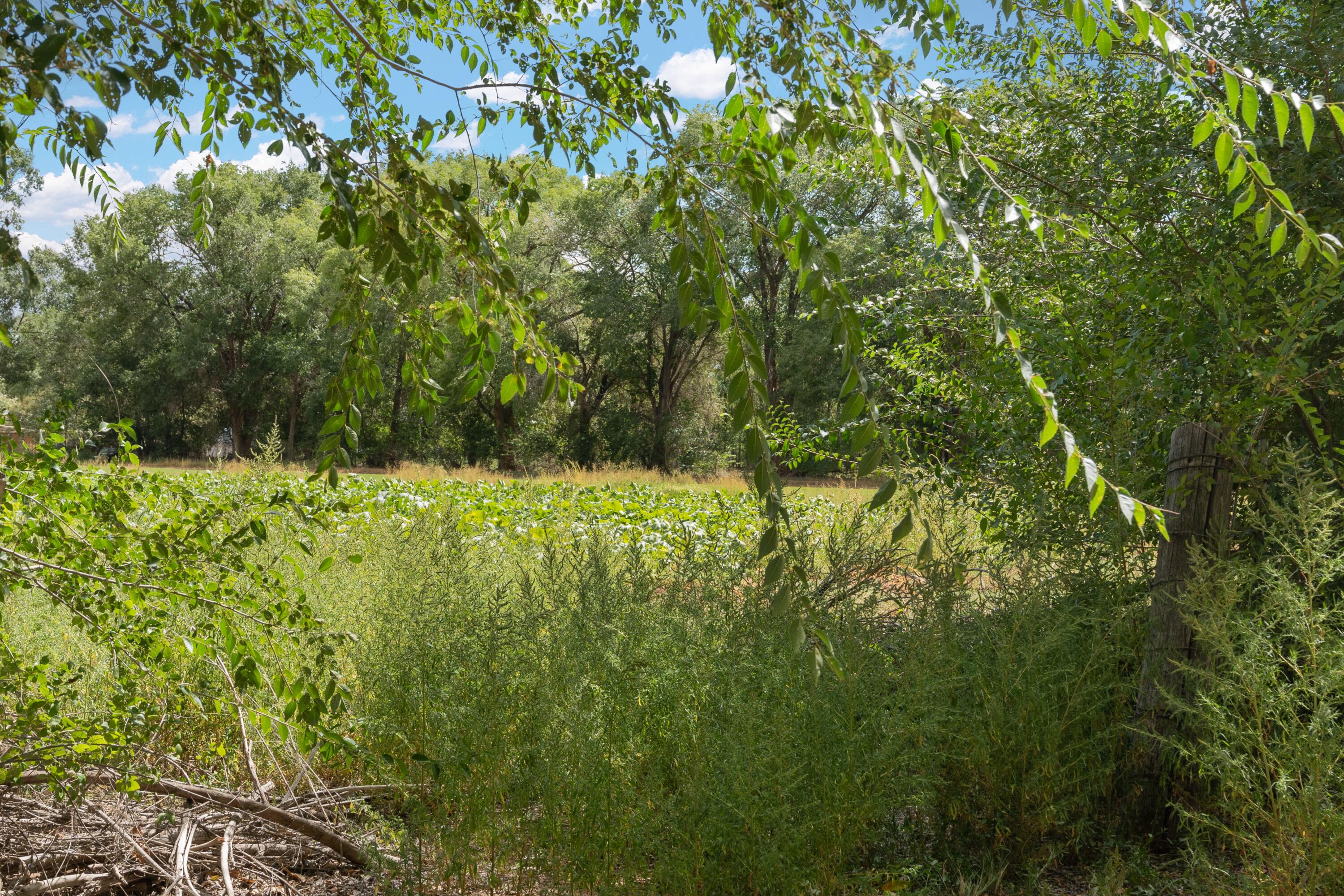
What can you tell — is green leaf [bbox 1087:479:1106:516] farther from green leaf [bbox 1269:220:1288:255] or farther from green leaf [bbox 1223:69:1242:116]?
green leaf [bbox 1223:69:1242:116]

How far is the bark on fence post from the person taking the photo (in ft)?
10.3

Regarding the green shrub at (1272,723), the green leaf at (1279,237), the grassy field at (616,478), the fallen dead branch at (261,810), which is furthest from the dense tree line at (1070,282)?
the grassy field at (616,478)

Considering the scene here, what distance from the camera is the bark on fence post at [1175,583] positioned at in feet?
10.3

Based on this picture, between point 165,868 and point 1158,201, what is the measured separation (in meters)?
4.61

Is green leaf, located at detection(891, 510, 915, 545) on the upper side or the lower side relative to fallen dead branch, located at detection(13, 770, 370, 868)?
upper

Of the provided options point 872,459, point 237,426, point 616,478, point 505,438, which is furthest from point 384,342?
point 872,459

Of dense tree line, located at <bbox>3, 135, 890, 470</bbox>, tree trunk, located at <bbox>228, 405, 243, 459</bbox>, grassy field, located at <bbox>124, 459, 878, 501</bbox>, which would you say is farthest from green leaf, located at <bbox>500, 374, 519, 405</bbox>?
tree trunk, located at <bbox>228, 405, 243, 459</bbox>

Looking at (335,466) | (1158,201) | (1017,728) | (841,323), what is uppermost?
(1158,201)

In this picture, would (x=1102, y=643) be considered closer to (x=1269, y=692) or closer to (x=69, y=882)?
(x=1269, y=692)

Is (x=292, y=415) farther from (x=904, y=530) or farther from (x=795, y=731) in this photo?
(x=904, y=530)

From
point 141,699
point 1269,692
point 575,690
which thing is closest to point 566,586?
point 575,690

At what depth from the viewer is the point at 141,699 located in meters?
2.59

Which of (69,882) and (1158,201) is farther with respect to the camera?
(1158,201)

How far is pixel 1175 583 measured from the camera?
10.5 feet
